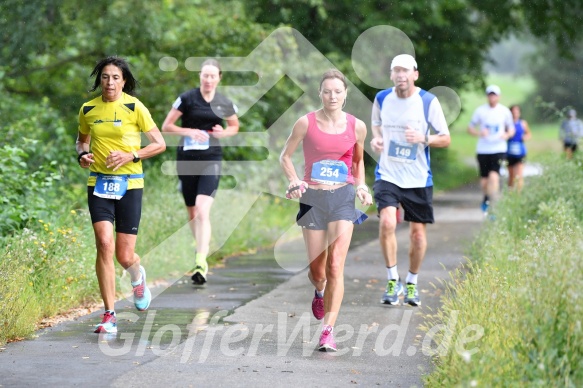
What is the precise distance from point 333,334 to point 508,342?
2.37m

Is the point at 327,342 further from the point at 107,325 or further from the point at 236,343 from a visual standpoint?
the point at 107,325

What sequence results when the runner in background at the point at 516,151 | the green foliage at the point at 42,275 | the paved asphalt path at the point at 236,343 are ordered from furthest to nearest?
the runner in background at the point at 516,151 → the green foliage at the point at 42,275 → the paved asphalt path at the point at 236,343

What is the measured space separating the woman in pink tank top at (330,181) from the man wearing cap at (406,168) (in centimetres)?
206

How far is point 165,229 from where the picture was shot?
13328 mm

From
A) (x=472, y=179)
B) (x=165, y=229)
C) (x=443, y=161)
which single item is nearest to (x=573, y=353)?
(x=165, y=229)

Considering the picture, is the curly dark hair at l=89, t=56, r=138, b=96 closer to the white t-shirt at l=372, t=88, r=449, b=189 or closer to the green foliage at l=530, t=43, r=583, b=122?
the white t-shirt at l=372, t=88, r=449, b=189

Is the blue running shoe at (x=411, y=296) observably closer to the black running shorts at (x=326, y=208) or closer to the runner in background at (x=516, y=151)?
the black running shorts at (x=326, y=208)

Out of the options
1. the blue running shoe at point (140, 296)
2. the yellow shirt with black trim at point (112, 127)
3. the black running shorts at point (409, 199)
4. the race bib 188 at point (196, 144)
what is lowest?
the blue running shoe at point (140, 296)

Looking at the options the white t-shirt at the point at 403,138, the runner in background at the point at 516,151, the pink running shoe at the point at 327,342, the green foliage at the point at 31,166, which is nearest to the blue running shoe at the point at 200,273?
the green foliage at the point at 31,166

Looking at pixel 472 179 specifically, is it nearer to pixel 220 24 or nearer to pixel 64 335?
pixel 220 24

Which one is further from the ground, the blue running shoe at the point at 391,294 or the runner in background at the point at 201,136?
the runner in background at the point at 201,136

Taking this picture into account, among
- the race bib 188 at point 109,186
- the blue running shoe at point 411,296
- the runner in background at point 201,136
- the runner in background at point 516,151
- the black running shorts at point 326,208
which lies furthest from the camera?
the runner in background at point 516,151

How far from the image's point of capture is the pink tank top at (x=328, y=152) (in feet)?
26.7

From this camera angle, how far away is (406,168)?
10.4m
